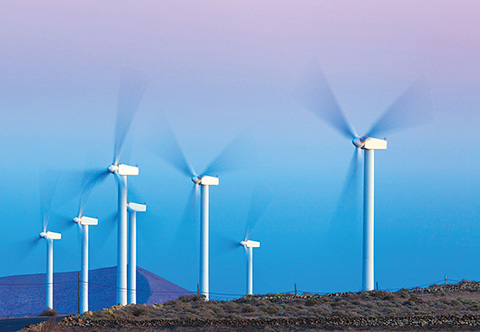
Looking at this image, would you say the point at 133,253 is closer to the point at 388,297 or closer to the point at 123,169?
the point at 123,169

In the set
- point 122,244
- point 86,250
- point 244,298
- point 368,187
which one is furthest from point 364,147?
point 86,250

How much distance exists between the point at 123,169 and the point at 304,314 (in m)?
28.3

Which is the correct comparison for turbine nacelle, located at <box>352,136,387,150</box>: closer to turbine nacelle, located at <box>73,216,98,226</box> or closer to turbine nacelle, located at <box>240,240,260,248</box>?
turbine nacelle, located at <box>240,240,260,248</box>

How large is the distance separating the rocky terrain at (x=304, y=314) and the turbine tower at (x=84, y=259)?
94.9ft

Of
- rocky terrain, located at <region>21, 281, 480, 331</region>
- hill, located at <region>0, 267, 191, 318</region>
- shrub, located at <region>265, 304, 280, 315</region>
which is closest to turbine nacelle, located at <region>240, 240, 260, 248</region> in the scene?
rocky terrain, located at <region>21, 281, 480, 331</region>

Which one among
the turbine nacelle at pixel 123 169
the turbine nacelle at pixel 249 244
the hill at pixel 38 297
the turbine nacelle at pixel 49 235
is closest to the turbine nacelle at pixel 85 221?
the turbine nacelle at pixel 49 235

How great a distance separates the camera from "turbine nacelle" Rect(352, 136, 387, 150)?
2363 inches

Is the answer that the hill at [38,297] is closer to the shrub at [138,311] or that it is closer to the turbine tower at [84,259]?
the turbine tower at [84,259]

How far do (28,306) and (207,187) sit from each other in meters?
120

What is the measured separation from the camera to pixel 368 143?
5997 centimetres

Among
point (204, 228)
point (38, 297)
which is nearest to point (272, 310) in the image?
point (204, 228)

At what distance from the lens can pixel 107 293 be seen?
19475 cm

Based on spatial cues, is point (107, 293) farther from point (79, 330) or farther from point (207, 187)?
point (79, 330)

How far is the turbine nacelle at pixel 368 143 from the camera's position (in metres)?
60.0
